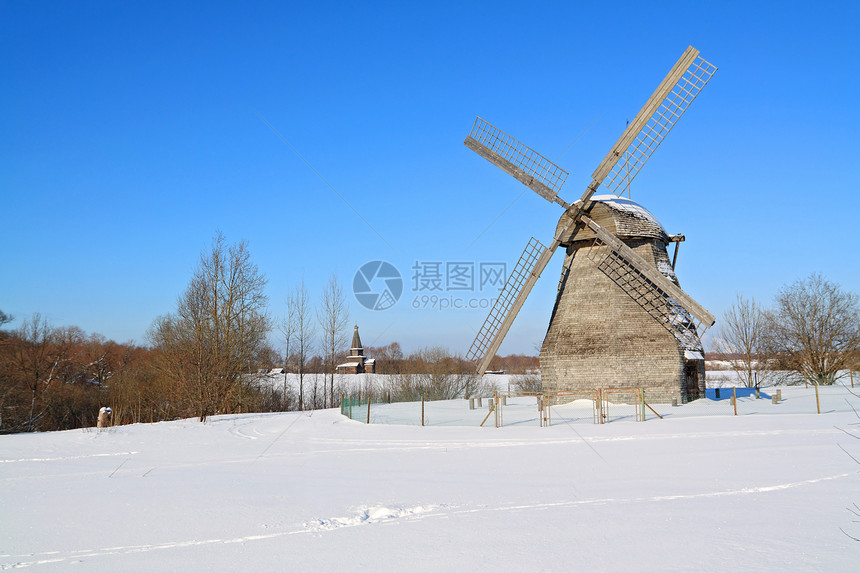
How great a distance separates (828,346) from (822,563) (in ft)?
104

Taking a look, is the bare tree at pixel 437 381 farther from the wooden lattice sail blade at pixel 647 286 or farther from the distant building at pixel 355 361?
the distant building at pixel 355 361

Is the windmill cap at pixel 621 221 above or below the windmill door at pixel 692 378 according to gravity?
above

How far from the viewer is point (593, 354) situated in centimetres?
1845

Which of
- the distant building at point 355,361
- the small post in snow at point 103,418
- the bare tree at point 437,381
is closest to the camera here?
the small post in snow at point 103,418

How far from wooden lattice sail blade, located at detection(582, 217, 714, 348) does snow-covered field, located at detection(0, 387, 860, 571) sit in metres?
5.59

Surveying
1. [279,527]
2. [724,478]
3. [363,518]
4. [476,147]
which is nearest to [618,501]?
[724,478]

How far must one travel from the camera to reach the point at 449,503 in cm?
680

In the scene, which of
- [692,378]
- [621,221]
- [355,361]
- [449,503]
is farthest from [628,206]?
[355,361]

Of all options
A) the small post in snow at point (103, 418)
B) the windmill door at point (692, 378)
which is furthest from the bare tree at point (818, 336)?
the small post in snow at point (103, 418)

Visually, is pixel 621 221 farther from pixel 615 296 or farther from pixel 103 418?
pixel 103 418

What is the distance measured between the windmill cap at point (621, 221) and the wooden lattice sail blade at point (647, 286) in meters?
0.37

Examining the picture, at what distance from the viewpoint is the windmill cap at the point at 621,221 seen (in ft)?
61.9

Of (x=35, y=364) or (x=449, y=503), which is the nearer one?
(x=449, y=503)

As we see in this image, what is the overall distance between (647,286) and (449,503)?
45.3 feet
